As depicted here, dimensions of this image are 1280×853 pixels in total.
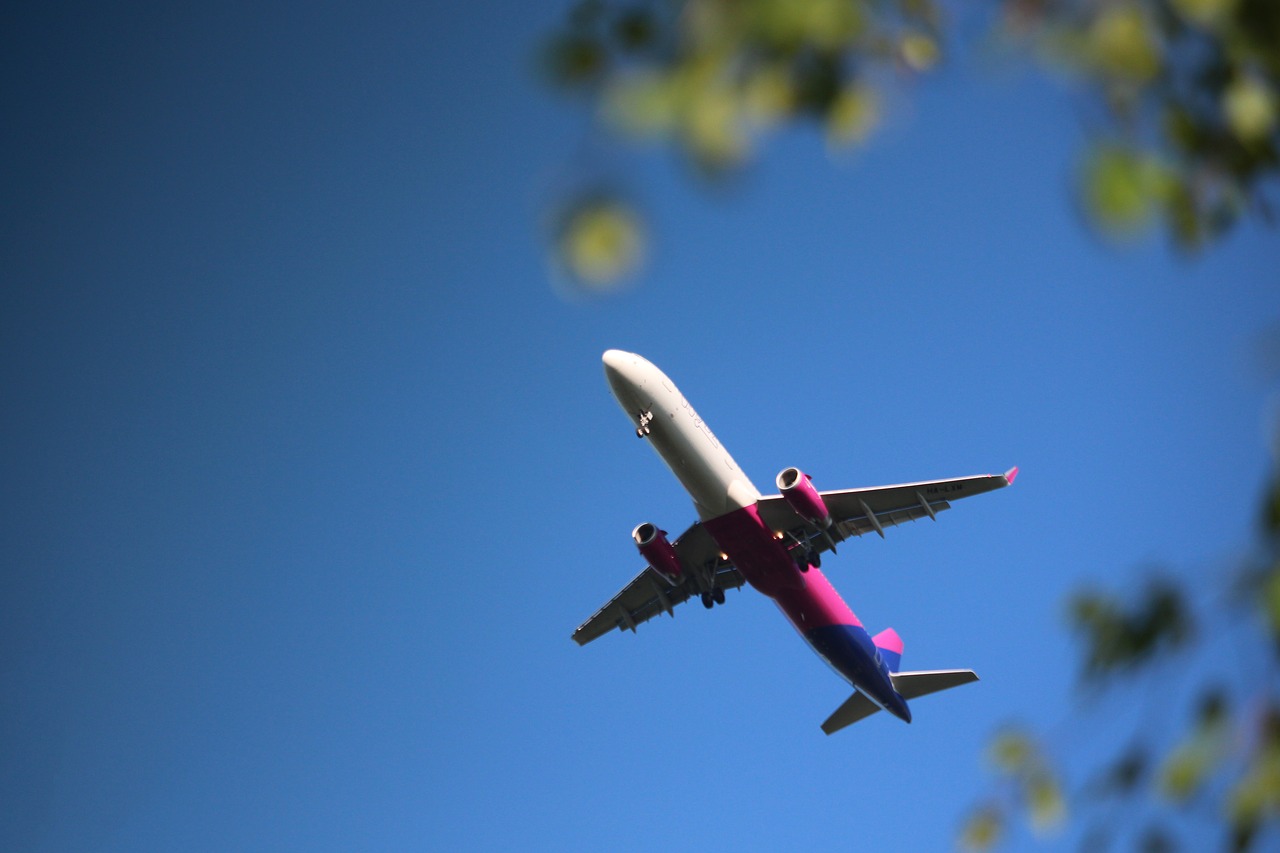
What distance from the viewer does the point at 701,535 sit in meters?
41.2

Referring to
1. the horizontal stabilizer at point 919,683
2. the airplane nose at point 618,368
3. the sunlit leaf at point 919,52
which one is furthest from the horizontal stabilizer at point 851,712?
the sunlit leaf at point 919,52

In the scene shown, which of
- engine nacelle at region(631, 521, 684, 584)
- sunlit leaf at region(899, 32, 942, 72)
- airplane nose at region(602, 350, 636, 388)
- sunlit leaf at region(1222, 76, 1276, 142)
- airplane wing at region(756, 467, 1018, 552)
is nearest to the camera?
sunlit leaf at region(1222, 76, 1276, 142)

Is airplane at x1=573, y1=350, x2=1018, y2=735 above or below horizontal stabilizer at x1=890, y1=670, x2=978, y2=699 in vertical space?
above

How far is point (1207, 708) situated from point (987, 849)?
991 millimetres

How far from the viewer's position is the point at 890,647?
46781mm

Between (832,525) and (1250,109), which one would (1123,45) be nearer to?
(1250,109)

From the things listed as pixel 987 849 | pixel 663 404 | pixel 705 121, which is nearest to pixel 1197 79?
pixel 705 121

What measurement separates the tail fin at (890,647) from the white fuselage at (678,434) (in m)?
12.3

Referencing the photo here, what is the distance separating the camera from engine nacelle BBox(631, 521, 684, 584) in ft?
131

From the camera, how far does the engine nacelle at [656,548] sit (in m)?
40.0

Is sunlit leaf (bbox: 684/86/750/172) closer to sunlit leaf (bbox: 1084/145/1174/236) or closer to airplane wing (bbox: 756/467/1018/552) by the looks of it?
sunlit leaf (bbox: 1084/145/1174/236)

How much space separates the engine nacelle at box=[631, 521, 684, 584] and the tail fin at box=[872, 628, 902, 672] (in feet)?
33.0

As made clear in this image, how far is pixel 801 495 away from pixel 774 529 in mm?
2265

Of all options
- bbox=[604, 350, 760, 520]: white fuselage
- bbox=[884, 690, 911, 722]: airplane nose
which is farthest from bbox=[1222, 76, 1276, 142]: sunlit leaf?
bbox=[884, 690, 911, 722]: airplane nose
